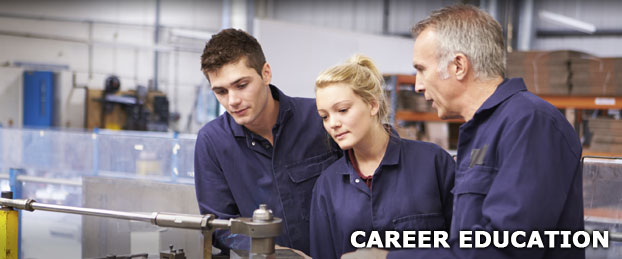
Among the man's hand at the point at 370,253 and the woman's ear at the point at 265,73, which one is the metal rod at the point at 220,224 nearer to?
the man's hand at the point at 370,253

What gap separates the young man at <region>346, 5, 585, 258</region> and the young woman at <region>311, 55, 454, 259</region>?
270 mm

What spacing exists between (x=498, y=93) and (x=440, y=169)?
1.41 ft

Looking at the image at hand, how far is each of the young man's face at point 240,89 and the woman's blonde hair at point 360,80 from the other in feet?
0.62

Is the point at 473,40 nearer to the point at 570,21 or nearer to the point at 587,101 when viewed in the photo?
the point at 587,101

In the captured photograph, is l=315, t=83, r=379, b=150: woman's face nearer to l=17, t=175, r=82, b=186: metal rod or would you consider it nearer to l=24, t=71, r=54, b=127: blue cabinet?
l=17, t=175, r=82, b=186: metal rod

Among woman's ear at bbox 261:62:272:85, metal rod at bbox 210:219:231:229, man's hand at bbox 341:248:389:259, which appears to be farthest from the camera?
woman's ear at bbox 261:62:272:85

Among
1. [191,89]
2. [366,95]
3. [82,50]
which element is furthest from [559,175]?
[191,89]

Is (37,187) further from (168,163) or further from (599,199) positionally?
(599,199)

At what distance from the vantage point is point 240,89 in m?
1.57

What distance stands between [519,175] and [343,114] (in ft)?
2.02

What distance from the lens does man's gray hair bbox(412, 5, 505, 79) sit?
114 cm

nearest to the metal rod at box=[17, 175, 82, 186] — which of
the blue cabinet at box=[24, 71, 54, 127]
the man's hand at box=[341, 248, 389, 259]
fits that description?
the man's hand at box=[341, 248, 389, 259]

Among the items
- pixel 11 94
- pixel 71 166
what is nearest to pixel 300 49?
pixel 71 166

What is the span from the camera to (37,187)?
3.03 m
